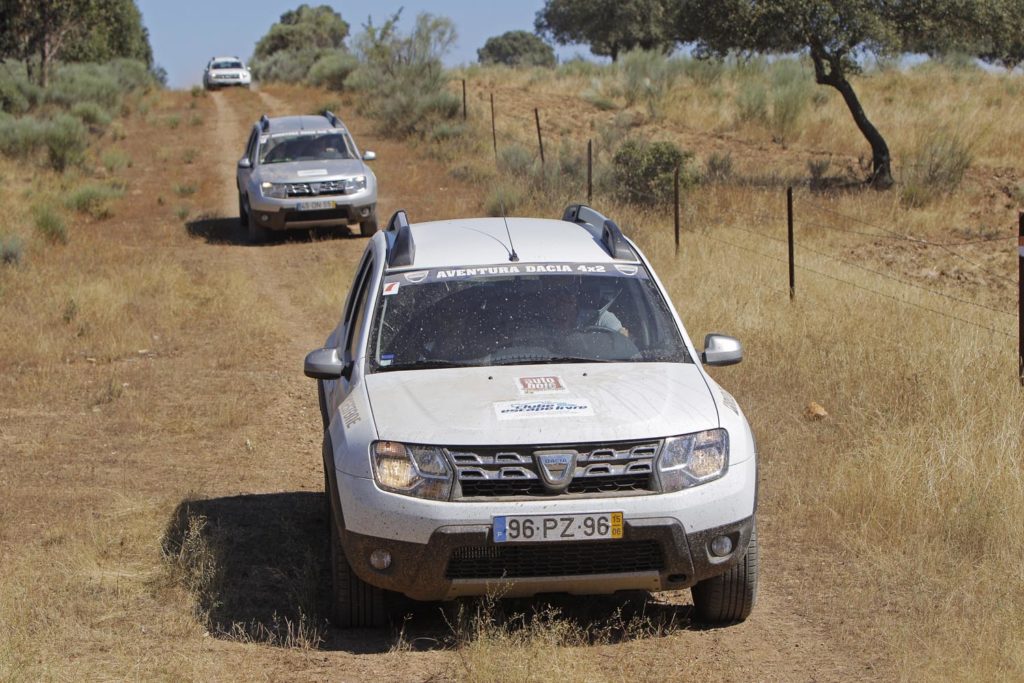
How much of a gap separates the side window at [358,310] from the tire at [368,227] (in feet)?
36.0

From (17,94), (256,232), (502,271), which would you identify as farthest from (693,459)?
(17,94)

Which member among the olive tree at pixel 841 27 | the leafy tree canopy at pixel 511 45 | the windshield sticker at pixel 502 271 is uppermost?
the olive tree at pixel 841 27

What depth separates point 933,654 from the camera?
4.96m

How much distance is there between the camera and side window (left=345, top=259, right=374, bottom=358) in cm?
599

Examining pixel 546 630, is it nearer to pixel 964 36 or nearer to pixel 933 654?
pixel 933 654

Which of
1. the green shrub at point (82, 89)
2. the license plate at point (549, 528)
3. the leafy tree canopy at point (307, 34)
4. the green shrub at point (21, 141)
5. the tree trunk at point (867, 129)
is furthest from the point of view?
the leafy tree canopy at point (307, 34)

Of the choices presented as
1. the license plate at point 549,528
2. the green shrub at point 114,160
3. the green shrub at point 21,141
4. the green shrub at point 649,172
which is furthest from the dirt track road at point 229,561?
the green shrub at point 21,141

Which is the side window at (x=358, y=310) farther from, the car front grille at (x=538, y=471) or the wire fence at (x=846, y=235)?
the wire fence at (x=846, y=235)

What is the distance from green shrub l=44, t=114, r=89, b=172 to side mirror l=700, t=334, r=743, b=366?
2202 centimetres

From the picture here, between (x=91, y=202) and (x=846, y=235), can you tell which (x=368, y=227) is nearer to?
(x=91, y=202)

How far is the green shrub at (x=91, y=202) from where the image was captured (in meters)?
20.9

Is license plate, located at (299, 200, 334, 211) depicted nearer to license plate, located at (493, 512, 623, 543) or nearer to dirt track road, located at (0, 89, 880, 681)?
dirt track road, located at (0, 89, 880, 681)

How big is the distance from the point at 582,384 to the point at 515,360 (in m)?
0.47

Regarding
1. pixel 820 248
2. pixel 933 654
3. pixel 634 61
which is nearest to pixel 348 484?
pixel 933 654
